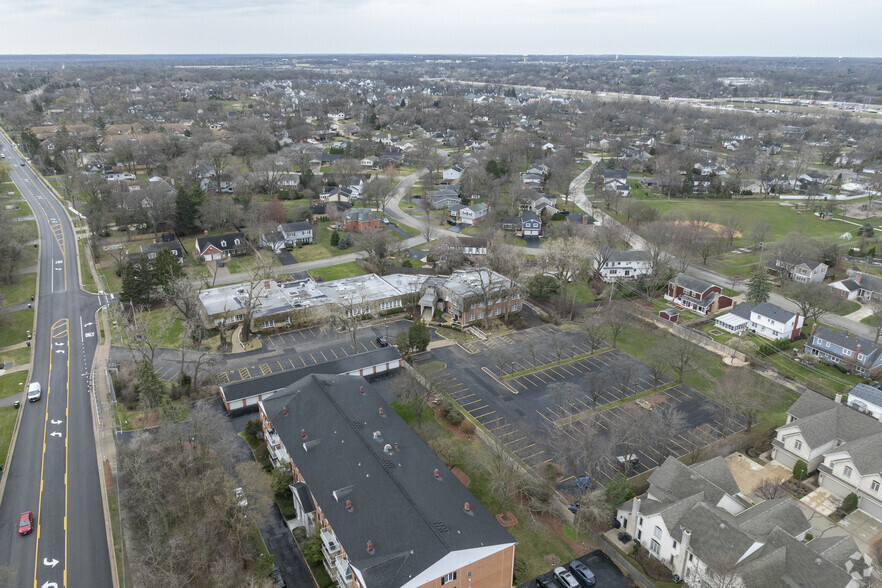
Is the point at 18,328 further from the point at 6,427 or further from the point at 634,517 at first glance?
the point at 634,517

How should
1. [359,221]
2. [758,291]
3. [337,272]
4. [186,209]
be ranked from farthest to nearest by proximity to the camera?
1. [359,221]
2. [186,209]
3. [337,272]
4. [758,291]

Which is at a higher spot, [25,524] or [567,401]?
[25,524]

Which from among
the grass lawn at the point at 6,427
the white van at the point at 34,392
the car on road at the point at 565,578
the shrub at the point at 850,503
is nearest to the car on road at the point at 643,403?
the shrub at the point at 850,503

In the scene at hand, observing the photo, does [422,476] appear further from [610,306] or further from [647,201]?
[647,201]

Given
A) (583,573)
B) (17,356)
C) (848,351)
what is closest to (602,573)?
(583,573)

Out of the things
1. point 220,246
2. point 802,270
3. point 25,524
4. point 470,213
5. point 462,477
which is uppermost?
point 220,246

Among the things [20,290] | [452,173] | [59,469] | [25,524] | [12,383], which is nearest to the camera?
[25,524]

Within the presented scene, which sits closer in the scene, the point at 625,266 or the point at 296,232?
the point at 625,266

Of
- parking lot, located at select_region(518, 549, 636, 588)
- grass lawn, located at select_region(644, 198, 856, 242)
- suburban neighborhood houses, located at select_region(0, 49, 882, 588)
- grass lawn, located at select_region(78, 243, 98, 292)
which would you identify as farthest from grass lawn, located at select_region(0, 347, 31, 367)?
grass lawn, located at select_region(644, 198, 856, 242)
